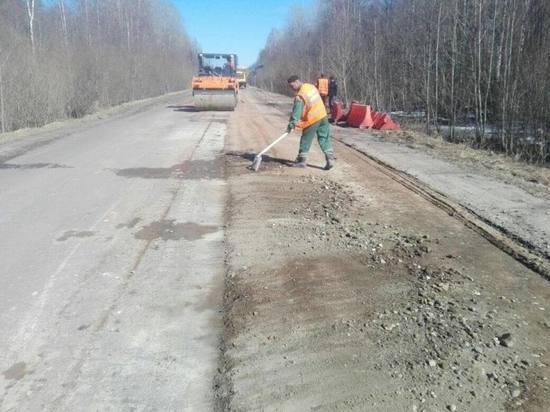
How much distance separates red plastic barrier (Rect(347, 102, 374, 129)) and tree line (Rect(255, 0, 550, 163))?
1.94 meters

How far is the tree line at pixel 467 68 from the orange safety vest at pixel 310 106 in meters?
6.39

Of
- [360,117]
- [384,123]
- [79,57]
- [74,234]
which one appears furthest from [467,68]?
[79,57]

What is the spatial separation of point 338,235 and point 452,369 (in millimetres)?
2653

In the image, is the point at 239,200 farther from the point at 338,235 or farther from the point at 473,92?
the point at 473,92

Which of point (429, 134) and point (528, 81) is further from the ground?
point (528, 81)

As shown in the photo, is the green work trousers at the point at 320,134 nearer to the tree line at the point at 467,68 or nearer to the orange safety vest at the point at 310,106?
the orange safety vest at the point at 310,106

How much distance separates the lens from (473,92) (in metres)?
15.6

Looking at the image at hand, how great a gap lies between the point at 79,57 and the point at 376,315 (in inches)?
1031

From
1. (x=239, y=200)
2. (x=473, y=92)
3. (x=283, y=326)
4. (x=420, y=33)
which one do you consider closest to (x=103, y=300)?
(x=283, y=326)

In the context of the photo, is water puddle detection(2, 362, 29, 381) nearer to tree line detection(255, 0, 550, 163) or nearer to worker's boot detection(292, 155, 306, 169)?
worker's boot detection(292, 155, 306, 169)

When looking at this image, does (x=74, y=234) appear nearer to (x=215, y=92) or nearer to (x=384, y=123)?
(x=384, y=123)

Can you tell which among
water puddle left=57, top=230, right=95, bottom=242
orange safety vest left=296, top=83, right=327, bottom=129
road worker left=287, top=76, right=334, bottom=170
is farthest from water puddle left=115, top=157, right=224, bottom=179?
water puddle left=57, top=230, right=95, bottom=242

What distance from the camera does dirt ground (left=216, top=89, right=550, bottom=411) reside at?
293 centimetres

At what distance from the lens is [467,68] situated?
15.8 m
